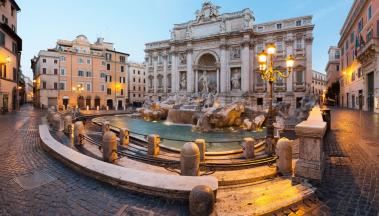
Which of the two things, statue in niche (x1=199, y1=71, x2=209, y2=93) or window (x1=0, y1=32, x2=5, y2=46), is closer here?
window (x1=0, y1=32, x2=5, y2=46)

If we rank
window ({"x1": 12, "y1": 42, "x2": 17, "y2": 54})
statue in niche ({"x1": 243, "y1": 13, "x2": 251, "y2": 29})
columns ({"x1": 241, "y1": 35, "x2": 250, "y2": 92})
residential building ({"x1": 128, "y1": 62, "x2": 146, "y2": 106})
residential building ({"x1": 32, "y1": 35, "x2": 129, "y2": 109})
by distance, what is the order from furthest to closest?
residential building ({"x1": 128, "y1": 62, "x2": 146, "y2": 106}) → residential building ({"x1": 32, "y1": 35, "x2": 129, "y2": 109}) → columns ({"x1": 241, "y1": 35, "x2": 250, "y2": 92}) → statue in niche ({"x1": 243, "y1": 13, "x2": 251, "y2": 29}) → window ({"x1": 12, "y1": 42, "x2": 17, "y2": 54})

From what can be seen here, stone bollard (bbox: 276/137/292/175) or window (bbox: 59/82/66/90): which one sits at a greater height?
window (bbox: 59/82/66/90)

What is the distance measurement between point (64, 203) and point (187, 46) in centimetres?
3818

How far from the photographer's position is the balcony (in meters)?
20.2

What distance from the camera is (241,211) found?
10.8ft

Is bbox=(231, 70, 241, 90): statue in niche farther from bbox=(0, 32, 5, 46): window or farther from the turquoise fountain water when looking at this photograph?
bbox=(0, 32, 5, 46): window

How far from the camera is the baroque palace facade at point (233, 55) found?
105 feet

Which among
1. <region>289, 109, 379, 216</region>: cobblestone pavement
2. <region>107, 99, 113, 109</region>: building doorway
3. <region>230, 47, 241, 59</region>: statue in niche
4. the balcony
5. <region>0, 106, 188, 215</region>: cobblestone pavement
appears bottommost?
<region>0, 106, 188, 215</region>: cobblestone pavement

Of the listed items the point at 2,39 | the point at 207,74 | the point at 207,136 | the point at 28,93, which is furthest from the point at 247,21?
the point at 28,93

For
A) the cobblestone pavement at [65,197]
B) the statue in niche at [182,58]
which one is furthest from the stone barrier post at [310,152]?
the statue in niche at [182,58]

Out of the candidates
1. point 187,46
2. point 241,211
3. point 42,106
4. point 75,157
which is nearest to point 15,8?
point 42,106

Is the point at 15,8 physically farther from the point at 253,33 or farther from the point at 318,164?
the point at 318,164

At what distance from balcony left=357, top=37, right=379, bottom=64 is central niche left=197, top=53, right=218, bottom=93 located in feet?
69.1

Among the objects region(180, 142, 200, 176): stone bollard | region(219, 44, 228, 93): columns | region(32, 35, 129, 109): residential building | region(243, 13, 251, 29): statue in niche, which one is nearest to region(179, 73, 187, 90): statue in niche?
region(219, 44, 228, 93): columns
